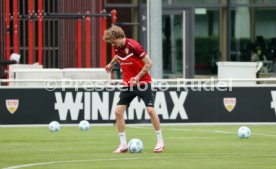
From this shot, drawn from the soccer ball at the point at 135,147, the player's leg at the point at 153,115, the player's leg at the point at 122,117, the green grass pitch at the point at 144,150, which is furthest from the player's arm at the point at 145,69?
the green grass pitch at the point at 144,150

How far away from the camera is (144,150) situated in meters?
15.8

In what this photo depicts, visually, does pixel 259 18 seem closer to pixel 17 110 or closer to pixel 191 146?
pixel 17 110

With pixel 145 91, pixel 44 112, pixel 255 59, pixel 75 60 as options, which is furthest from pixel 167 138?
pixel 255 59

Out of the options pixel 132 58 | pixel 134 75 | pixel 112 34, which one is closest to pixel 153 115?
pixel 134 75

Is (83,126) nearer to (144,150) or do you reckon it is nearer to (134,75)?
(144,150)

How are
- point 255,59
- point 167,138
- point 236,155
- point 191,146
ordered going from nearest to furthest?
1. point 236,155
2. point 191,146
3. point 167,138
4. point 255,59

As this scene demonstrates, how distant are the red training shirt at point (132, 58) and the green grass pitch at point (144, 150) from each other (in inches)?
45.8

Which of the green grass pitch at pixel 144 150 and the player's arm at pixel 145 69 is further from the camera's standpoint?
the player's arm at pixel 145 69

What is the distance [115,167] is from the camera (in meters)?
13.1

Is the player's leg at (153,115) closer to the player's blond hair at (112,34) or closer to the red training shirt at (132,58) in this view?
the red training shirt at (132,58)

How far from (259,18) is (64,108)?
13.2 m

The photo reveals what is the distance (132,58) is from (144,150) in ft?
4.91

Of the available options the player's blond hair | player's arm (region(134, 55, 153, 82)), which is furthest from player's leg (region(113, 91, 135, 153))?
the player's blond hair

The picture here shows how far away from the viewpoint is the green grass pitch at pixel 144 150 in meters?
13.6
